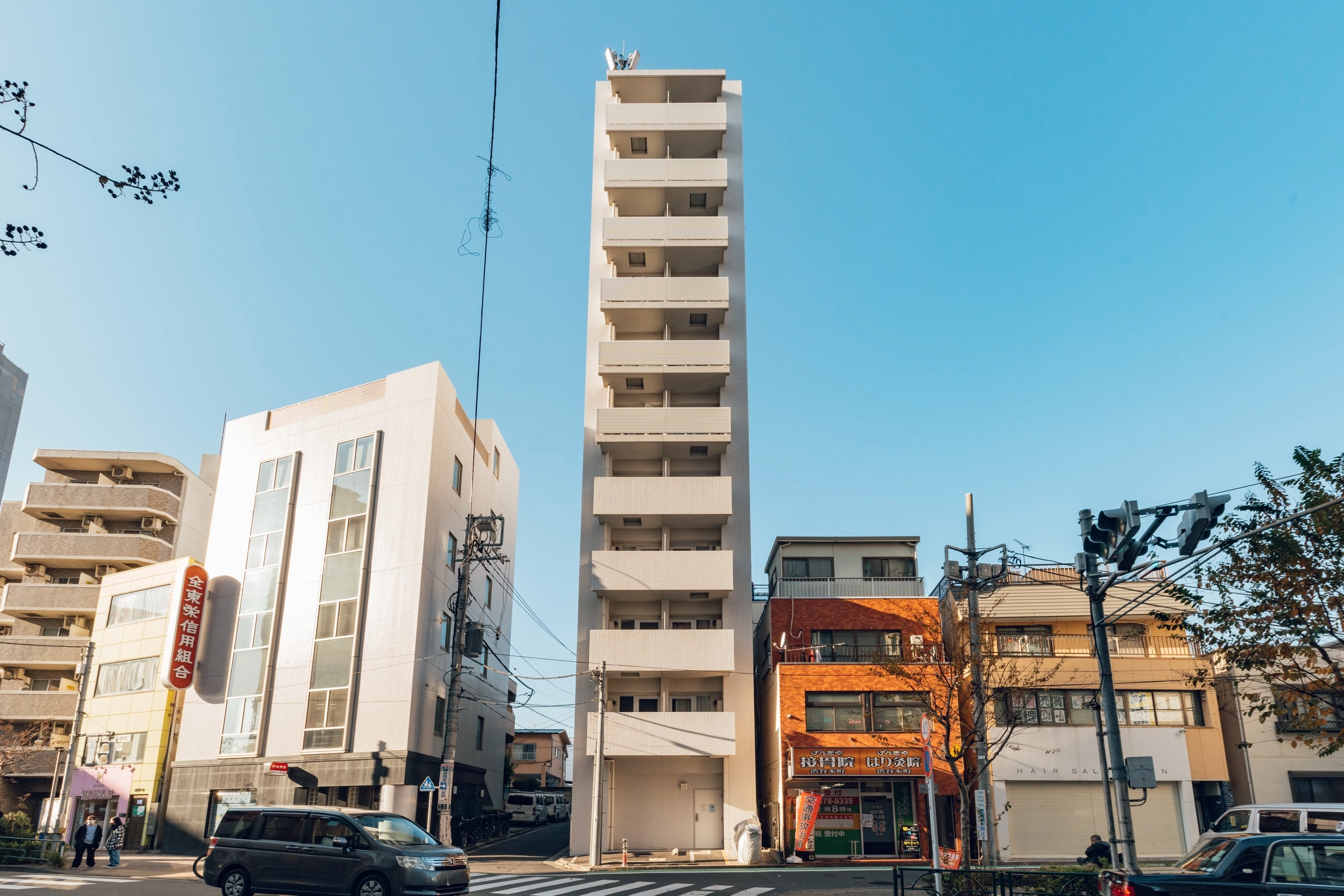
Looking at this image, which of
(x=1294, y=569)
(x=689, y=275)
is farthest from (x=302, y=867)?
(x=689, y=275)

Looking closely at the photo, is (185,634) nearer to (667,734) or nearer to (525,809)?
(667,734)

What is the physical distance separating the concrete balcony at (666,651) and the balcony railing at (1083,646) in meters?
10.4

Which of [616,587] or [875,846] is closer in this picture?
[875,846]

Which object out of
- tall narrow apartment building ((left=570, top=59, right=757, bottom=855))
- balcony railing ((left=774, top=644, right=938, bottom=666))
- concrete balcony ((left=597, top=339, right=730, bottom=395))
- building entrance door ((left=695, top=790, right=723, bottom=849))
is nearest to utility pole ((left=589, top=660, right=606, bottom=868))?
tall narrow apartment building ((left=570, top=59, right=757, bottom=855))

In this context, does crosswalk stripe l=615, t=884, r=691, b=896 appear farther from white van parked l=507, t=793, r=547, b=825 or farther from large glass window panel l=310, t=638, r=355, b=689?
white van parked l=507, t=793, r=547, b=825

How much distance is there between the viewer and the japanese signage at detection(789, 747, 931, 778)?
34000mm

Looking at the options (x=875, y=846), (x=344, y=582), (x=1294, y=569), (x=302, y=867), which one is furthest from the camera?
(x=344, y=582)

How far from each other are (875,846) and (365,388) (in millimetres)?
27211

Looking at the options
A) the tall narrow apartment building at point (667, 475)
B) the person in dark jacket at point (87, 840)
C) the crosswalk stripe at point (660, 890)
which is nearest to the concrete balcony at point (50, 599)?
the person in dark jacket at point (87, 840)

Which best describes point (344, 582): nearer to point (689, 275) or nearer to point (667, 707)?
point (667, 707)

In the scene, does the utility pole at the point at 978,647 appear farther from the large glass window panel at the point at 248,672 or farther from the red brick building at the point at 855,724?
the large glass window panel at the point at 248,672

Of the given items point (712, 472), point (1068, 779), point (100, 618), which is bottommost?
point (1068, 779)

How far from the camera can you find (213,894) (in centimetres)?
1878

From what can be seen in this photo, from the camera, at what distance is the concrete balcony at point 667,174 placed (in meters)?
44.7
